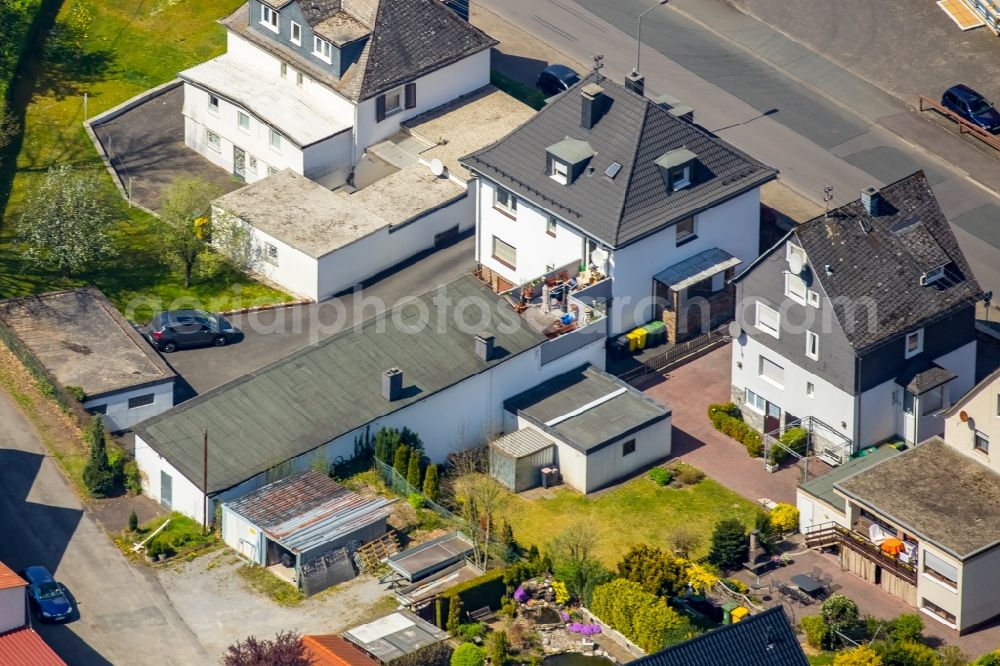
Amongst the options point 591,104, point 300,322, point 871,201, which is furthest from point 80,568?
point 871,201

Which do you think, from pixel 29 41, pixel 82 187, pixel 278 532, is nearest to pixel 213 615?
pixel 278 532

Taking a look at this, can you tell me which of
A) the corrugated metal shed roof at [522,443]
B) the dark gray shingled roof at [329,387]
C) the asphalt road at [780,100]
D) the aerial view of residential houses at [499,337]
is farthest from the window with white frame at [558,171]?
the asphalt road at [780,100]

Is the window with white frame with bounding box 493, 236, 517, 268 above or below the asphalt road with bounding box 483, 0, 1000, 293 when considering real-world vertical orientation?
below

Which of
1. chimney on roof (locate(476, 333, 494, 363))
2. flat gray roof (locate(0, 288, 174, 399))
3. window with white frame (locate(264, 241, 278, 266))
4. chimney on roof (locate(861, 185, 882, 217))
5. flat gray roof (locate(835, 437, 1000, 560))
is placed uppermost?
chimney on roof (locate(861, 185, 882, 217))

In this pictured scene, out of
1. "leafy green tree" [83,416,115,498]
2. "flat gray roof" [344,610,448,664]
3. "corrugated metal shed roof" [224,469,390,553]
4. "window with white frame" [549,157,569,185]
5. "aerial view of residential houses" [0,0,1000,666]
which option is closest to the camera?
"flat gray roof" [344,610,448,664]

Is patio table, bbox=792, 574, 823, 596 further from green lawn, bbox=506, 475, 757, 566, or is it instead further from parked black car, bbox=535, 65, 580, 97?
parked black car, bbox=535, 65, 580, 97

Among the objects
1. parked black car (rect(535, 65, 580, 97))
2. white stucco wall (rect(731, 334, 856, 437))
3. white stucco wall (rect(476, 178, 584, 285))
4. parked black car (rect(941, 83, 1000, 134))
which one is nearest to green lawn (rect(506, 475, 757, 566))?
white stucco wall (rect(731, 334, 856, 437))
